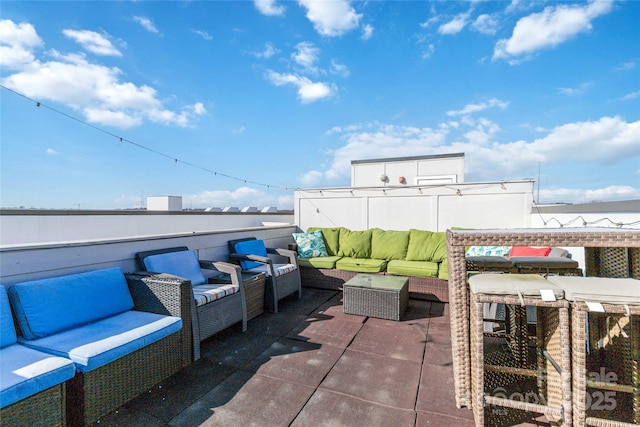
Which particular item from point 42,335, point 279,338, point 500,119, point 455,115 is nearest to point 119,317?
point 42,335

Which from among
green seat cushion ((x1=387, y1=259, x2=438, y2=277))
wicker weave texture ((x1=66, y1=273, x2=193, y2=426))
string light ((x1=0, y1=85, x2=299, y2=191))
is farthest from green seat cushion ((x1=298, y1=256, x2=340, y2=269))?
wicker weave texture ((x1=66, y1=273, x2=193, y2=426))

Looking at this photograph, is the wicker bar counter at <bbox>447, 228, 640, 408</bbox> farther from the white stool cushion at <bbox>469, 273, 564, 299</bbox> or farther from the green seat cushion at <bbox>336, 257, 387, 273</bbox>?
the green seat cushion at <bbox>336, 257, 387, 273</bbox>

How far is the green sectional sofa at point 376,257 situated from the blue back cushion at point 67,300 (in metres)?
2.77

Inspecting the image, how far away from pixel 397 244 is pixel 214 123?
24.7 feet

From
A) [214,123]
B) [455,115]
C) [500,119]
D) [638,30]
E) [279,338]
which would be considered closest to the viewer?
[279,338]

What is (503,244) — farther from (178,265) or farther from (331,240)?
(331,240)

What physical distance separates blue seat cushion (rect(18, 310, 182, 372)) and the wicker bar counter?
198 centimetres

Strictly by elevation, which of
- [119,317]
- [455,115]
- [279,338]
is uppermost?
[455,115]

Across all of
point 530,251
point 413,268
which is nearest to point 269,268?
point 413,268

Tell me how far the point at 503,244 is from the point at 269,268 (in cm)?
265

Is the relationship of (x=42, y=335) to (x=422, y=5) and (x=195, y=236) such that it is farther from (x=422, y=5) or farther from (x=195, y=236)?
(x=422, y=5)

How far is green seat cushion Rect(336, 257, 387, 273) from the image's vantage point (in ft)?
14.1

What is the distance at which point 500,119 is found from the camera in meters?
6.23

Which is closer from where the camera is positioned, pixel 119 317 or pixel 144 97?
pixel 119 317
